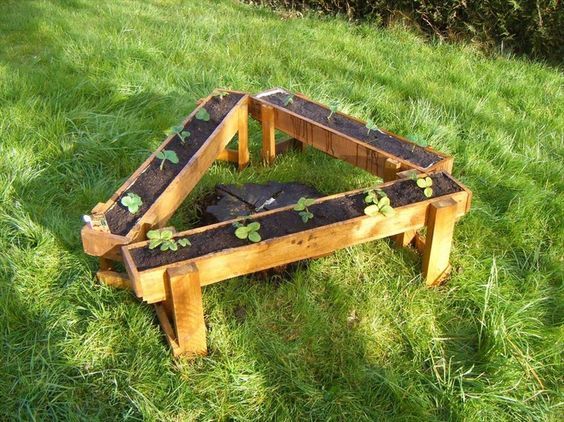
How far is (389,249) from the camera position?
306 centimetres

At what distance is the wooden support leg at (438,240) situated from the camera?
262 cm

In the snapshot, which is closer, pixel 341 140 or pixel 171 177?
pixel 171 177

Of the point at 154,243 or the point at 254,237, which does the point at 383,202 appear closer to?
the point at 254,237

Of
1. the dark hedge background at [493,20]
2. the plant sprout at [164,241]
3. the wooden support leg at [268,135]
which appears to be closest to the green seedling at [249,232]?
the plant sprout at [164,241]

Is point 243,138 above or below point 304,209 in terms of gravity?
below

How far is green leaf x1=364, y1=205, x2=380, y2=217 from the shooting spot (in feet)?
8.25

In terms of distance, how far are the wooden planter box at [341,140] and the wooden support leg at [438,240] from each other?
0.89ft

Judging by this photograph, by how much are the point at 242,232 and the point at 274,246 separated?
15cm

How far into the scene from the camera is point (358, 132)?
321cm

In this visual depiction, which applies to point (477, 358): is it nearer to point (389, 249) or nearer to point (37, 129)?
point (389, 249)

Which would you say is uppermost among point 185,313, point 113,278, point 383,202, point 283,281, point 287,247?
point 383,202

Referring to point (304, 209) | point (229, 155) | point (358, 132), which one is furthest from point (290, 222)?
point (229, 155)

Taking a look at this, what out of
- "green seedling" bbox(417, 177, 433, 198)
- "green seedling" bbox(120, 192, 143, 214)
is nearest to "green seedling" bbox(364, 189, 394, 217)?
"green seedling" bbox(417, 177, 433, 198)

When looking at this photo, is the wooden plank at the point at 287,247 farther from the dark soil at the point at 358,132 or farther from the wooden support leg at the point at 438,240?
the dark soil at the point at 358,132
